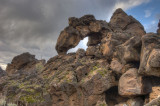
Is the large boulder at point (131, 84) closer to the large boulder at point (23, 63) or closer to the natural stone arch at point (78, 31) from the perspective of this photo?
the natural stone arch at point (78, 31)

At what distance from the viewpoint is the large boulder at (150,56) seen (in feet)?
58.7

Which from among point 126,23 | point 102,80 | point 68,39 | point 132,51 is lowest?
point 102,80

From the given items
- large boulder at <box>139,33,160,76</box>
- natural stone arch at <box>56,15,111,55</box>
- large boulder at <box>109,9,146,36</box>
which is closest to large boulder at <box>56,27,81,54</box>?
natural stone arch at <box>56,15,111,55</box>

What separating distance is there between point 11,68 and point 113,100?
47.4 metres

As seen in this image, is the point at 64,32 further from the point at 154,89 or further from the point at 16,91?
the point at 154,89

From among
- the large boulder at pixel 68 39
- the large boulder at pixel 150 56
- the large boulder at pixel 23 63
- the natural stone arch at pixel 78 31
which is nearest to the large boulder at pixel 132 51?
the large boulder at pixel 150 56

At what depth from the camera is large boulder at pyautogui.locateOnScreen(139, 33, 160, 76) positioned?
58.7 feet

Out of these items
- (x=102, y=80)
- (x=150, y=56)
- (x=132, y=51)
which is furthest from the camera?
(x=102, y=80)

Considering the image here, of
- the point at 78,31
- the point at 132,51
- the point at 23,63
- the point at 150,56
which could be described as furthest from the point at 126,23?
the point at 23,63

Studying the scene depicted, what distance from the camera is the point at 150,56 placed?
744 inches

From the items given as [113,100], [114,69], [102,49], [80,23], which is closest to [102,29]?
[80,23]

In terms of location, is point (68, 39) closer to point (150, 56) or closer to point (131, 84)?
point (131, 84)

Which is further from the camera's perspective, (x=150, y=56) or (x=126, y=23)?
(x=126, y=23)

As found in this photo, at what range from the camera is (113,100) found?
87.9 ft
